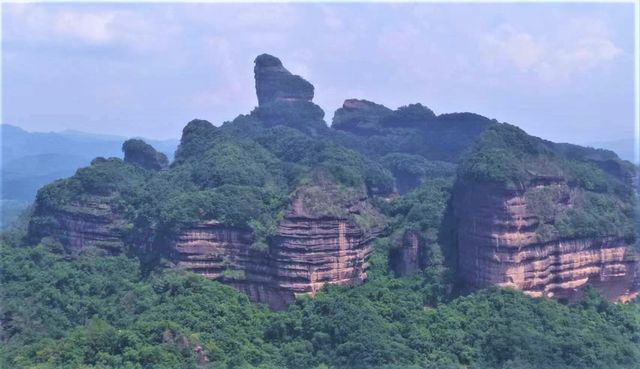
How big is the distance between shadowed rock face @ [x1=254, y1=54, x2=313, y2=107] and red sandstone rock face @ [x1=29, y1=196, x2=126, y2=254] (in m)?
34.2

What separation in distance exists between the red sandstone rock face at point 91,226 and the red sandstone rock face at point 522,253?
21151 millimetres

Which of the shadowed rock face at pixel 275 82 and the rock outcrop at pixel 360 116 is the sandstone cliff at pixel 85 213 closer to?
the shadowed rock face at pixel 275 82

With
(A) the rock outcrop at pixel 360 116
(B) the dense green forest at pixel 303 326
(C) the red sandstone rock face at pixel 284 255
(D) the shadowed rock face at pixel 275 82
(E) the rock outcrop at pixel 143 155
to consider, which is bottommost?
(B) the dense green forest at pixel 303 326

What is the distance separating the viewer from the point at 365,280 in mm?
40812

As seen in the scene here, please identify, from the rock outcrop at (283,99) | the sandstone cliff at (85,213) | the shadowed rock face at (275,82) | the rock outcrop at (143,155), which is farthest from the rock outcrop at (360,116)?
the sandstone cliff at (85,213)

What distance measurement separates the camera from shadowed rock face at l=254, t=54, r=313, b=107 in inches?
3043

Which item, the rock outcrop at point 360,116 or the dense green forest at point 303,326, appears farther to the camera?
the rock outcrop at point 360,116

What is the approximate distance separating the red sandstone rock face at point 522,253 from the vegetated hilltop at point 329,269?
87 millimetres

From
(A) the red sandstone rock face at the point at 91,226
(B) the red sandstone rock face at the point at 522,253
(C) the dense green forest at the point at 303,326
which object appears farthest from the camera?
(A) the red sandstone rock face at the point at 91,226

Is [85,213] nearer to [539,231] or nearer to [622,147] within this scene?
[539,231]

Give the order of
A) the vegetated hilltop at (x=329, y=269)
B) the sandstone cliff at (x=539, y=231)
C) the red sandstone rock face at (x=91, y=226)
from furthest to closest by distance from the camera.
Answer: the red sandstone rock face at (x=91, y=226)
the sandstone cliff at (x=539, y=231)
the vegetated hilltop at (x=329, y=269)

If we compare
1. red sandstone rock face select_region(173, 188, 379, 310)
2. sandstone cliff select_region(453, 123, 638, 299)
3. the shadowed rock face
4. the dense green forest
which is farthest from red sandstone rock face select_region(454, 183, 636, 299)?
the shadowed rock face

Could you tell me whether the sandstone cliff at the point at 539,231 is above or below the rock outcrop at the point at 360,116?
below

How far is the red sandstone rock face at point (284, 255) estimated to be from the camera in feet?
124
